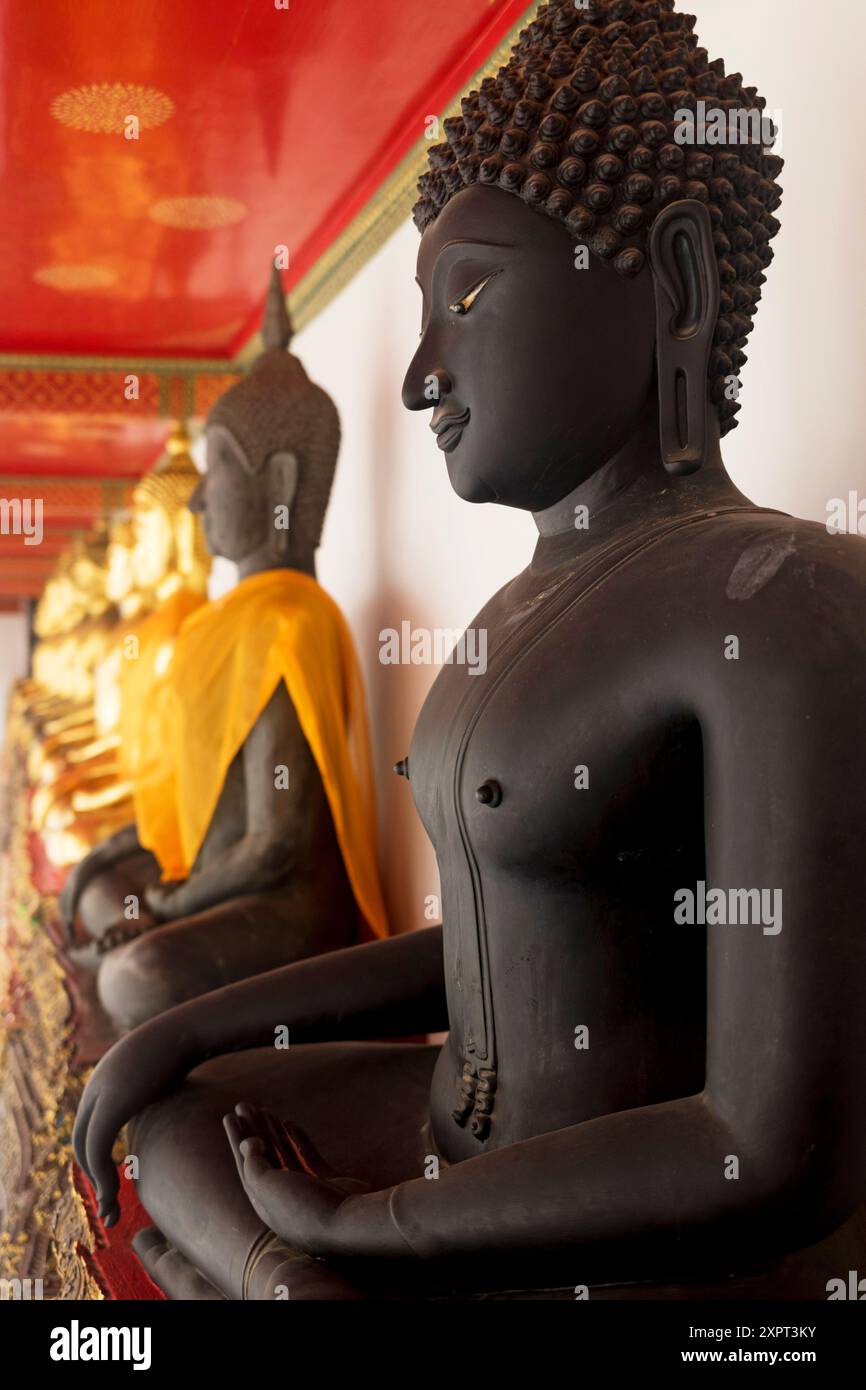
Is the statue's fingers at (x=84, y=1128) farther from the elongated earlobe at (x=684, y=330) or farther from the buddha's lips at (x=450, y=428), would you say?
the elongated earlobe at (x=684, y=330)

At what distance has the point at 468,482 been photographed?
5.08 feet

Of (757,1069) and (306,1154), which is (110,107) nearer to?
(306,1154)

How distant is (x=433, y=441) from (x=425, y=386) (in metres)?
1.61

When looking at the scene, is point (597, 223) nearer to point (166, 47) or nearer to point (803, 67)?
point (803, 67)

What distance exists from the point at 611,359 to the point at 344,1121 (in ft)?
2.70

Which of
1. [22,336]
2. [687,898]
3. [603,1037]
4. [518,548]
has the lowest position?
[603,1037]

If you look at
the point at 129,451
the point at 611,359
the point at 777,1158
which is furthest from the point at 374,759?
the point at 129,451

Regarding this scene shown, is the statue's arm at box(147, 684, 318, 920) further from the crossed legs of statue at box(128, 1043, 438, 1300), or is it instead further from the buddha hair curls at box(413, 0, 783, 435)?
the buddha hair curls at box(413, 0, 783, 435)

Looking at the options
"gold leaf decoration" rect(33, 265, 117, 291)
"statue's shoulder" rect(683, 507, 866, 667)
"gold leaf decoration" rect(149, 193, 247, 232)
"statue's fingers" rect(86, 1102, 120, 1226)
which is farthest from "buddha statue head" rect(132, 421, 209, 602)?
"statue's shoulder" rect(683, 507, 866, 667)

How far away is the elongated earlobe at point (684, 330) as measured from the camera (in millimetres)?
1444

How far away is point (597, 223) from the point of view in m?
1.45

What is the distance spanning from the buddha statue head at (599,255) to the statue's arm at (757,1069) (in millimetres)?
342

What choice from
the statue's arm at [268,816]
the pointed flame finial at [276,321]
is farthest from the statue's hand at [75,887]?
the pointed flame finial at [276,321]

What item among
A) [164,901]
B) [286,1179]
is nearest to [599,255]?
[286,1179]
